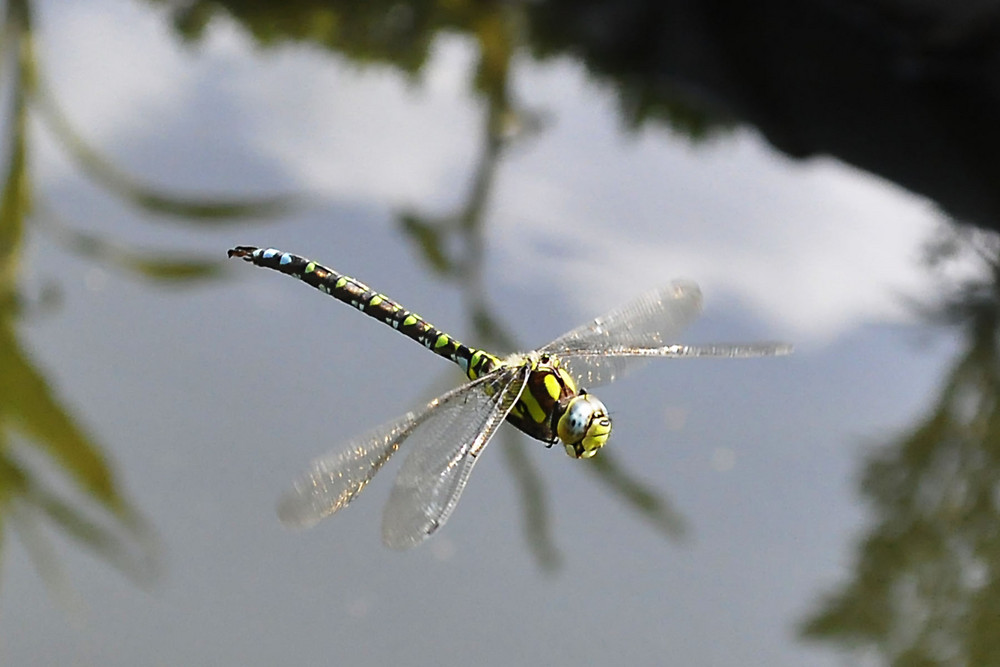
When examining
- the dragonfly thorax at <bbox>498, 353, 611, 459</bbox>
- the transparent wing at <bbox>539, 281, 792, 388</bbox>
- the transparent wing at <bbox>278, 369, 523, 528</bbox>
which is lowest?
the transparent wing at <bbox>278, 369, 523, 528</bbox>

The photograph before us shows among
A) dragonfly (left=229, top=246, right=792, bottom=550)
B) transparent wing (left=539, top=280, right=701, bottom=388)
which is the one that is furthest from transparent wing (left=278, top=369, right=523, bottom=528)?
transparent wing (left=539, top=280, right=701, bottom=388)

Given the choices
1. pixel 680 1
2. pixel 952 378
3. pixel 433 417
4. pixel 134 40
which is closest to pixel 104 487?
pixel 433 417

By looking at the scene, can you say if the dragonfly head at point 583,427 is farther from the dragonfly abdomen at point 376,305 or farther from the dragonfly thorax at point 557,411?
the dragonfly abdomen at point 376,305

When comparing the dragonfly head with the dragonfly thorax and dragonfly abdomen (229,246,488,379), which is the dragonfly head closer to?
the dragonfly thorax

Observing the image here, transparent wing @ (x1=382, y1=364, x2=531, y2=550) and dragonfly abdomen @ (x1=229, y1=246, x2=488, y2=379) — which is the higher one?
dragonfly abdomen @ (x1=229, y1=246, x2=488, y2=379)

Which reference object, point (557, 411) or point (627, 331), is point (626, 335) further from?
point (557, 411)

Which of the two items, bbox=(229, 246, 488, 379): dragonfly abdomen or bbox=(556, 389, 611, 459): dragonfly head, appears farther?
bbox=(229, 246, 488, 379): dragonfly abdomen

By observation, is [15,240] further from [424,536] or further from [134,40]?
[424,536]

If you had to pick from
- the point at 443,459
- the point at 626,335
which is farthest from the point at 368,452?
the point at 626,335
